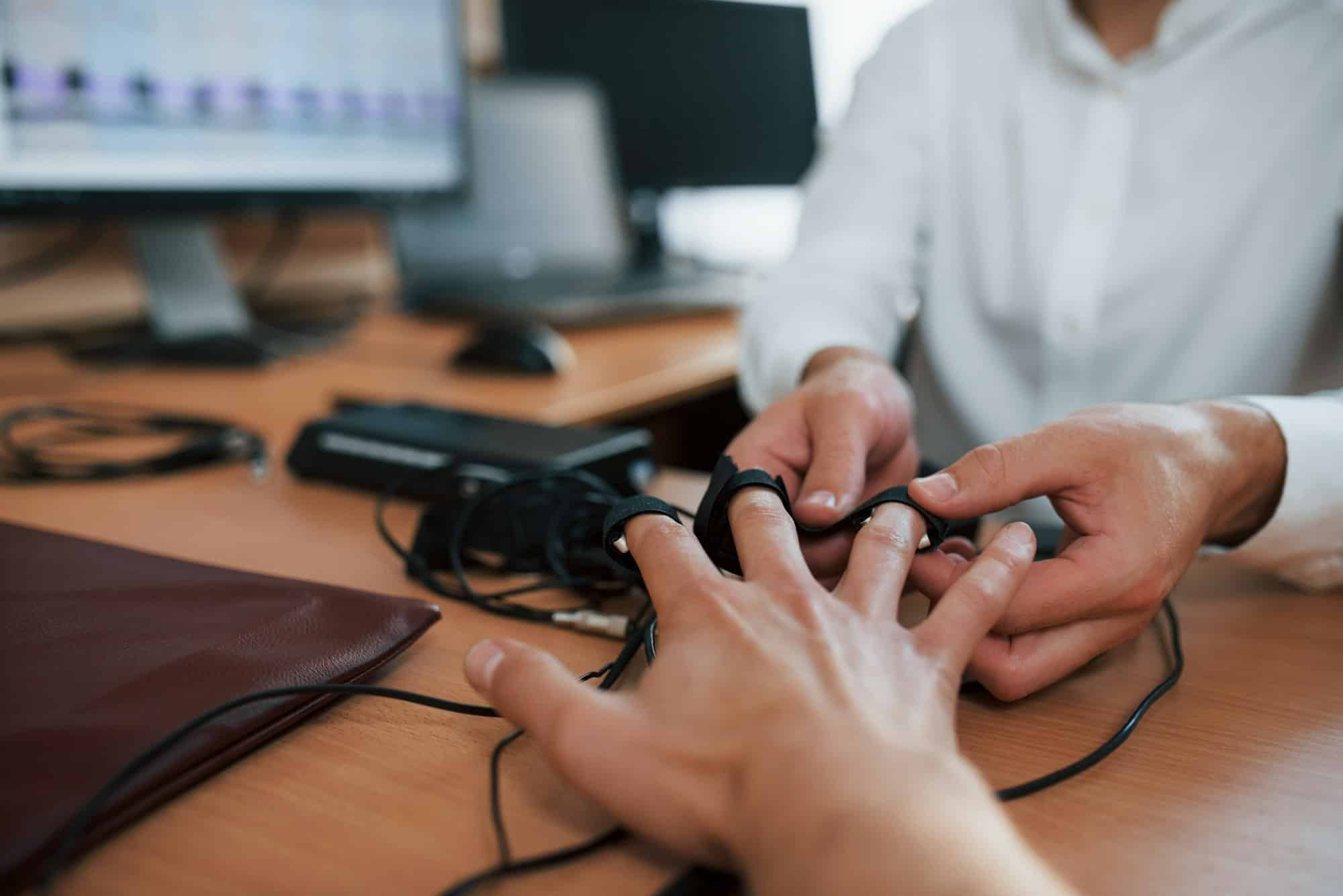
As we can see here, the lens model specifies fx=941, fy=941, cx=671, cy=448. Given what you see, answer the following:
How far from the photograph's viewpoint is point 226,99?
1.02 m

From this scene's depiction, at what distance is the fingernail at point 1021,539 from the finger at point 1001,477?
0.9 inches

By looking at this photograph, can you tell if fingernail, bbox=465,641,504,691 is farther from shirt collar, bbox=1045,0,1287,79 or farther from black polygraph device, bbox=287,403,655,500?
shirt collar, bbox=1045,0,1287,79

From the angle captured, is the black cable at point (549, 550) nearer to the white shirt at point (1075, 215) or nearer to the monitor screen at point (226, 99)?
the white shirt at point (1075, 215)

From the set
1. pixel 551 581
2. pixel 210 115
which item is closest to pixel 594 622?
pixel 551 581

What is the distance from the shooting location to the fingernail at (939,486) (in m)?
0.42

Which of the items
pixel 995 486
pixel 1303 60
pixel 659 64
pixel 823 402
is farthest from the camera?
pixel 659 64

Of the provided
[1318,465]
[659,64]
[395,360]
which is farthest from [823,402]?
[659,64]

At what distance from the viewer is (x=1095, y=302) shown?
94 cm

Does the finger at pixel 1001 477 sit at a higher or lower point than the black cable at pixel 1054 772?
higher

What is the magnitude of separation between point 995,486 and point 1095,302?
606 millimetres

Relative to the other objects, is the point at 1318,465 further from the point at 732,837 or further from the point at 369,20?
the point at 369,20

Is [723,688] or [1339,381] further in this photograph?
[1339,381]

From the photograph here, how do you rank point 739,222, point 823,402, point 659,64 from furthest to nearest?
point 739,222 → point 659,64 → point 823,402

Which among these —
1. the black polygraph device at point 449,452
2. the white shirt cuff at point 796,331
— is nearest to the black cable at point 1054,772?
the black polygraph device at point 449,452
